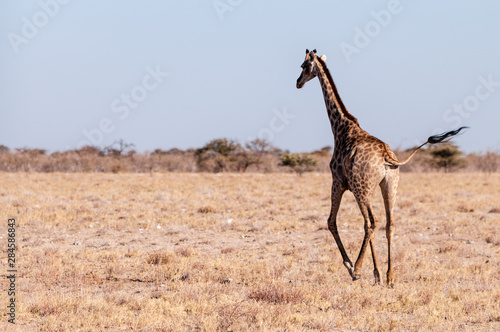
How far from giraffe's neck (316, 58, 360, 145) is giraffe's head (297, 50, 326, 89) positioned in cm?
7

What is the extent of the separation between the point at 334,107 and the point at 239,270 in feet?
9.86

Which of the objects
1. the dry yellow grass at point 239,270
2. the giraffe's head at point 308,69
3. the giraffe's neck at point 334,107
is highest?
the giraffe's head at point 308,69

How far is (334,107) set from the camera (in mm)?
7977

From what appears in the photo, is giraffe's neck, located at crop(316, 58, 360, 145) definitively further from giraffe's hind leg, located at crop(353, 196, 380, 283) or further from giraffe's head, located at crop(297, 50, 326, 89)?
giraffe's hind leg, located at crop(353, 196, 380, 283)

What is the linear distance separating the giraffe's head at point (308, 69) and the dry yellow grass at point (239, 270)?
119 inches

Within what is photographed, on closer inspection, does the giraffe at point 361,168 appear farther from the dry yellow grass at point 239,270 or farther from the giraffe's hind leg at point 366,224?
the dry yellow grass at point 239,270

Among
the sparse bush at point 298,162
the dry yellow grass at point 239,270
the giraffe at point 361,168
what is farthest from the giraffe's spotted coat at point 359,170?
the sparse bush at point 298,162

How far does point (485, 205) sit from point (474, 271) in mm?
9717

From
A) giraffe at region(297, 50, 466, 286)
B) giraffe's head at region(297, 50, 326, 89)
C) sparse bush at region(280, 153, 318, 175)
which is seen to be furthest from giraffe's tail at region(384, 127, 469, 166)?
sparse bush at region(280, 153, 318, 175)

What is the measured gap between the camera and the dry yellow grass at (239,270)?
601 centimetres

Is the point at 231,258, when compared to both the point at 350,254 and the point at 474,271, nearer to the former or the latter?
the point at 350,254

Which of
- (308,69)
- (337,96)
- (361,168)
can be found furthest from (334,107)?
(361,168)

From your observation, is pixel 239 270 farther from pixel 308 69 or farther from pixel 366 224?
pixel 308 69

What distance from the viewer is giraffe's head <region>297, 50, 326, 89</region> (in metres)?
8.02
